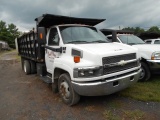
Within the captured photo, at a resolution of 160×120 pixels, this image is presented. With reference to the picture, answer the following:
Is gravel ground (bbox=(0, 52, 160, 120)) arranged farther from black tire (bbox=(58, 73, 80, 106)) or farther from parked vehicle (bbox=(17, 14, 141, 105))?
parked vehicle (bbox=(17, 14, 141, 105))

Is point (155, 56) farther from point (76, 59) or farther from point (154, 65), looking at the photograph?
point (76, 59)

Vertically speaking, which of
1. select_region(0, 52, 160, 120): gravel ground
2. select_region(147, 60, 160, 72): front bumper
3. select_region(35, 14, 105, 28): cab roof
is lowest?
select_region(0, 52, 160, 120): gravel ground

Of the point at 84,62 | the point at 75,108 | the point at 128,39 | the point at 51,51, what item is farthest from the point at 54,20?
the point at 128,39

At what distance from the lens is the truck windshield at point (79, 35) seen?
4.89 metres

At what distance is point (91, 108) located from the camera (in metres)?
4.36

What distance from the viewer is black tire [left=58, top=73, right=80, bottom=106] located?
4.32 meters

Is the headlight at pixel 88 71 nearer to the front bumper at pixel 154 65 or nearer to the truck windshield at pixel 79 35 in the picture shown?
the truck windshield at pixel 79 35

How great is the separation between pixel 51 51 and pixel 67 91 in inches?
59.9

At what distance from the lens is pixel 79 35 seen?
511cm

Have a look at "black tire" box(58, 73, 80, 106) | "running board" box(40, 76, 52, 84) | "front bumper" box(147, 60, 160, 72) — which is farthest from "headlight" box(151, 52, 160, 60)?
"running board" box(40, 76, 52, 84)

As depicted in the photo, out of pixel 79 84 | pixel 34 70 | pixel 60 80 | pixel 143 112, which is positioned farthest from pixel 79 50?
pixel 34 70

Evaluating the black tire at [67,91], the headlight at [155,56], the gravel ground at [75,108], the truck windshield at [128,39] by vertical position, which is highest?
the truck windshield at [128,39]

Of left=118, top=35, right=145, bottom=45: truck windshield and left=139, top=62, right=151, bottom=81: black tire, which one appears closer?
left=139, top=62, right=151, bottom=81: black tire

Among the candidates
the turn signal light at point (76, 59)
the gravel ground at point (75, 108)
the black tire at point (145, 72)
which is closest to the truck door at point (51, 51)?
the gravel ground at point (75, 108)
